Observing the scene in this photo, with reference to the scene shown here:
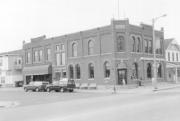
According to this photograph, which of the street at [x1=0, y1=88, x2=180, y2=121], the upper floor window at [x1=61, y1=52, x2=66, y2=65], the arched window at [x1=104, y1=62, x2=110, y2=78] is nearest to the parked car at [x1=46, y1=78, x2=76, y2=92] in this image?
the arched window at [x1=104, y1=62, x2=110, y2=78]

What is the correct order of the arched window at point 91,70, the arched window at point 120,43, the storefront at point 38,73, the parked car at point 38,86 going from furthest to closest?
the storefront at point 38,73 → the arched window at point 91,70 → the parked car at point 38,86 → the arched window at point 120,43

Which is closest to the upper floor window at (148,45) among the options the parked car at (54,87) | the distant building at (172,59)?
the distant building at (172,59)

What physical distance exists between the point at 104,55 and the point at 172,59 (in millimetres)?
19941

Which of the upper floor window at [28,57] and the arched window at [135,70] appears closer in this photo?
the arched window at [135,70]

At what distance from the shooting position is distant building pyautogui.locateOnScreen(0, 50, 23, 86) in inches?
2630

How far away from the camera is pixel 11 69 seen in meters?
67.2

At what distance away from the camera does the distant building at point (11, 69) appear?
219 feet

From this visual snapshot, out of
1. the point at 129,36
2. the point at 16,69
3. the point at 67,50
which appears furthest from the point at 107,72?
the point at 16,69

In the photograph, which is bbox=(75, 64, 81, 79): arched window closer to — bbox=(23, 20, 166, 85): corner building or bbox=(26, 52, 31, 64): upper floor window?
bbox=(23, 20, 166, 85): corner building

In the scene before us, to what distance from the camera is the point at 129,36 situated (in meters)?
45.6

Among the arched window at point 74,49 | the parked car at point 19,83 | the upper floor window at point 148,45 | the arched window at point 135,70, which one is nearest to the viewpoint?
the arched window at point 135,70

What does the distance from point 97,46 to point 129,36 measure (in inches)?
207

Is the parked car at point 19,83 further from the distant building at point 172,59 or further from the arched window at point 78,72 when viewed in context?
the distant building at point 172,59

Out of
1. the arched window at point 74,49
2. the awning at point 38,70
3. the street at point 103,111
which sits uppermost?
the arched window at point 74,49
